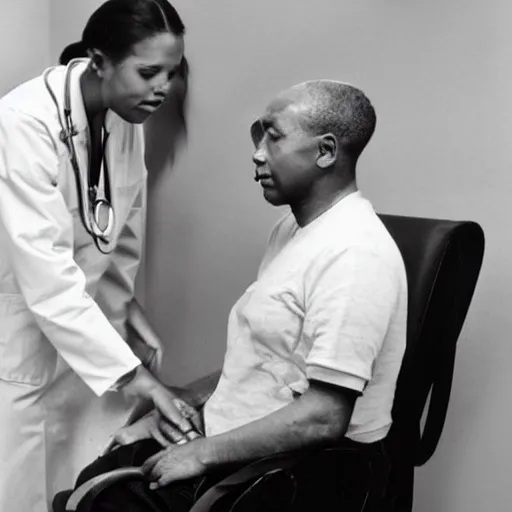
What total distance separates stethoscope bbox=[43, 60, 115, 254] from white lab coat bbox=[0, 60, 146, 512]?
13mm

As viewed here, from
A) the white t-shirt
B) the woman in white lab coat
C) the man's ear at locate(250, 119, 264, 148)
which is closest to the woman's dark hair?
the woman in white lab coat

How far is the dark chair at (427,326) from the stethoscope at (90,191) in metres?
0.57

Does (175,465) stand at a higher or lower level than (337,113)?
lower

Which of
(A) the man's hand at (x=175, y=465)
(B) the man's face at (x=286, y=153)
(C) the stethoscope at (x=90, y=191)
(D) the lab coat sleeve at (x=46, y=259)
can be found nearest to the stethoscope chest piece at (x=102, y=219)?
(C) the stethoscope at (x=90, y=191)

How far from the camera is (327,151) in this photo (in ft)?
4.62

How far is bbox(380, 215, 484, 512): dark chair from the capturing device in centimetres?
144

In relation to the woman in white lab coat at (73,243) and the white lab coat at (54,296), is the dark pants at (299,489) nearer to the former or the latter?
the woman in white lab coat at (73,243)

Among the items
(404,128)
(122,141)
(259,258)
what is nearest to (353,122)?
(404,128)

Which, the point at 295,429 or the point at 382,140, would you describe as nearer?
the point at 295,429

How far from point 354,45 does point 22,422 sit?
1.12 m

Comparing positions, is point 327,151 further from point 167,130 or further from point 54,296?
point 167,130

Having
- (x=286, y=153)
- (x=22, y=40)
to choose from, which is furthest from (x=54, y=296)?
(x=22, y=40)

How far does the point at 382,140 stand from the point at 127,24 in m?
0.64

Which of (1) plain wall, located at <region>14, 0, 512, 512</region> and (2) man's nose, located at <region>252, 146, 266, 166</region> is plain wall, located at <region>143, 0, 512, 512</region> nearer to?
(1) plain wall, located at <region>14, 0, 512, 512</region>
